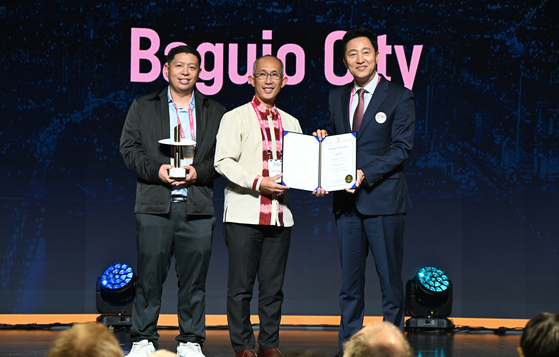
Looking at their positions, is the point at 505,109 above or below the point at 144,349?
above

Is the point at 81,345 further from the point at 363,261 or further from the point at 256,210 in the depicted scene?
the point at 363,261

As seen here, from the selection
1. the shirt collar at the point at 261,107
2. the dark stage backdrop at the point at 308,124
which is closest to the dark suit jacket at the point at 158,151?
the shirt collar at the point at 261,107

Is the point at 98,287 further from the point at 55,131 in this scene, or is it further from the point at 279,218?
the point at 279,218

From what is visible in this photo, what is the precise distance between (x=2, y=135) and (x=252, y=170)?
8.93 ft

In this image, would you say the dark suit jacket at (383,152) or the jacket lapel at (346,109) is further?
the jacket lapel at (346,109)

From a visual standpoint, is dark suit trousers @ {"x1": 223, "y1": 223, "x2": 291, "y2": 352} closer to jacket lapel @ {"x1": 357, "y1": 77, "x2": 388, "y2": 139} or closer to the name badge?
the name badge

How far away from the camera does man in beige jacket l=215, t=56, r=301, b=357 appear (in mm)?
3174

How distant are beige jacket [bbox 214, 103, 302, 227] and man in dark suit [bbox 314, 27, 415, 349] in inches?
13.0

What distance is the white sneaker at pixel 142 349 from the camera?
10.4 ft

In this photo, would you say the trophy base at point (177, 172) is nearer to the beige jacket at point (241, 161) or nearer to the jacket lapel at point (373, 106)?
the beige jacket at point (241, 161)

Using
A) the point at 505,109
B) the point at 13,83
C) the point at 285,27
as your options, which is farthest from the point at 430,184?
the point at 13,83

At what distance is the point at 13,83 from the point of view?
497cm

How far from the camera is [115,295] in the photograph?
457 centimetres

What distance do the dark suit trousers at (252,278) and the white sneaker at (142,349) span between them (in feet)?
1.44
